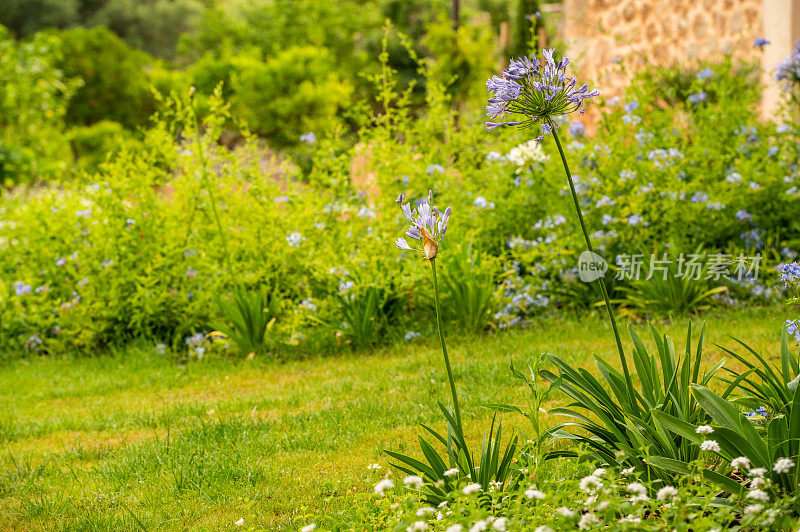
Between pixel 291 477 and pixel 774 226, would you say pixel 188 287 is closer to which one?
pixel 291 477

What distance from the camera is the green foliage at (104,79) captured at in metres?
21.9

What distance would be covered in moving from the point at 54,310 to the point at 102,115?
1973cm

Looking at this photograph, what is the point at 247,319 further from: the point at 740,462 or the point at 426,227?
the point at 740,462

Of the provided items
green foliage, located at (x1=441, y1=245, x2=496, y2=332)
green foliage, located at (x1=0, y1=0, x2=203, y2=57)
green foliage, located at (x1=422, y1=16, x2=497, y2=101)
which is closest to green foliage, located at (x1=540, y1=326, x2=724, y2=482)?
green foliage, located at (x1=441, y1=245, x2=496, y2=332)

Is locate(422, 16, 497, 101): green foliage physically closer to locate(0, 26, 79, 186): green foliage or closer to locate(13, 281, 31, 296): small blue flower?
locate(0, 26, 79, 186): green foliage

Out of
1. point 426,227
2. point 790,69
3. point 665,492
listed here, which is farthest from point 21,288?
point 790,69

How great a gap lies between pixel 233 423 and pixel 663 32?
7.34 m

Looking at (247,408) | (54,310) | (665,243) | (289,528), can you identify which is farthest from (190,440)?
(665,243)

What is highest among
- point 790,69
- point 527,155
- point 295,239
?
point 790,69

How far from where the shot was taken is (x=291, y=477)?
9.16ft

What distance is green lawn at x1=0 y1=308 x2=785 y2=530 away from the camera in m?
2.60

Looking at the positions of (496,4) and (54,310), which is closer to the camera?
(54,310)

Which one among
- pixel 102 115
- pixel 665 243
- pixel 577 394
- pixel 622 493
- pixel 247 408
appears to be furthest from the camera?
pixel 102 115

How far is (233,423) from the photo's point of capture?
11.2 ft
